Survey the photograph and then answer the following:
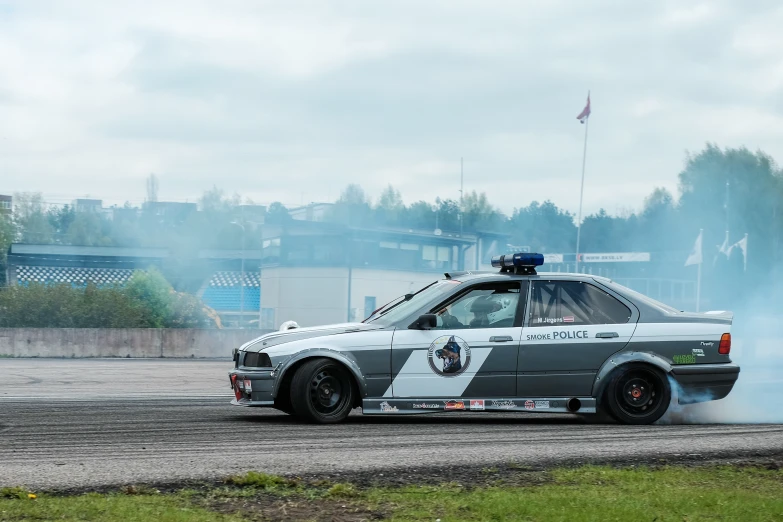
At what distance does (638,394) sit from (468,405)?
168cm

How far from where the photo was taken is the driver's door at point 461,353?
31.6 ft

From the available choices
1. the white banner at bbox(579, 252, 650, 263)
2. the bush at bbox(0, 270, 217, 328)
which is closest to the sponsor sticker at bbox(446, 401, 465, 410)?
the bush at bbox(0, 270, 217, 328)

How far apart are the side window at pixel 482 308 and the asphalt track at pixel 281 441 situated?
96 centimetres

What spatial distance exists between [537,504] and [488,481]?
862mm

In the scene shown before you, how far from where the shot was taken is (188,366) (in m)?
23.9

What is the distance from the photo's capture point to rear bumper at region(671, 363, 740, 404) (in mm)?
9984

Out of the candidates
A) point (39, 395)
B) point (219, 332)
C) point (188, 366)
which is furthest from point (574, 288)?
point (219, 332)

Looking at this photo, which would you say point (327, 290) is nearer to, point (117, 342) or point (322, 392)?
point (117, 342)

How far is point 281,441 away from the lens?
827 centimetres

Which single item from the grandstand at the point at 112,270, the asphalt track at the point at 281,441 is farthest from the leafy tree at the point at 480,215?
the asphalt track at the point at 281,441

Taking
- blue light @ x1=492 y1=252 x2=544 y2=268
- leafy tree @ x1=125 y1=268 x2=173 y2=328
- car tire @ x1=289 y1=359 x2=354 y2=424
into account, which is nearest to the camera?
car tire @ x1=289 y1=359 x2=354 y2=424

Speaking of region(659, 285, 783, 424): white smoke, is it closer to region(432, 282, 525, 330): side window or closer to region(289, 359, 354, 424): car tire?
region(432, 282, 525, 330): side window

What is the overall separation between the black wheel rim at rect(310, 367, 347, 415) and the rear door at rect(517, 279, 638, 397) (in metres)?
1.69

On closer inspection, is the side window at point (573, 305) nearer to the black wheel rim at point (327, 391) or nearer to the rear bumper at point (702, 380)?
the rear bumper at point (702, 380)
